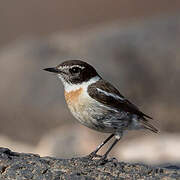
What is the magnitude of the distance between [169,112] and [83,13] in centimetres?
980

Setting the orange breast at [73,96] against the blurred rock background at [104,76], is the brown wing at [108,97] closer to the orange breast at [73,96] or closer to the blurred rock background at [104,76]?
the orange breast at [73,96]

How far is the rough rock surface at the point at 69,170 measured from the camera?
6.90 metres

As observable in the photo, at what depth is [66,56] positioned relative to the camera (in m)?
16.5

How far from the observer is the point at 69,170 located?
705 cm

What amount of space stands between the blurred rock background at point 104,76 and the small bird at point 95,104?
4.44 meters

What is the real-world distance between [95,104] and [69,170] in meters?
1.67

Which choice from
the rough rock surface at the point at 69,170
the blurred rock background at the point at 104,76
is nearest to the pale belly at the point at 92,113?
the rough rock surface at the point at 69,170

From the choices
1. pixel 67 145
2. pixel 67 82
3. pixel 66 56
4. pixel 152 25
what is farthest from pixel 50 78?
pixel 67 82

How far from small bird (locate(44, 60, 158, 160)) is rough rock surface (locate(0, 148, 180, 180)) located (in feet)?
3.30

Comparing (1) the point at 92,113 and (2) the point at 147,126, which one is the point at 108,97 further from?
(2) the point at 147,126

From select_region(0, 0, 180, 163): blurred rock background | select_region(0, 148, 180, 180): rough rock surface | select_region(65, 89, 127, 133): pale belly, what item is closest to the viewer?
select_region(0, 148, 180, 180): rough rock surface

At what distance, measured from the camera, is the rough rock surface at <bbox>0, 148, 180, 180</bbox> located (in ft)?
22.6

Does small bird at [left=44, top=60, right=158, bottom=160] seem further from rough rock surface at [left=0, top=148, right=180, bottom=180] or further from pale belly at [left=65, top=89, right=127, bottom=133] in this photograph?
rough rock surface at [left=0, top=148, right=180, bottom=180]

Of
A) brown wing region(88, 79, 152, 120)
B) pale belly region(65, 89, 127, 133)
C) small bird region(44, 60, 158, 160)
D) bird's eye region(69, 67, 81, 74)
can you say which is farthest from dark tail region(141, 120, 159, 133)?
bird's eye region(69, 67, 81, 74)
